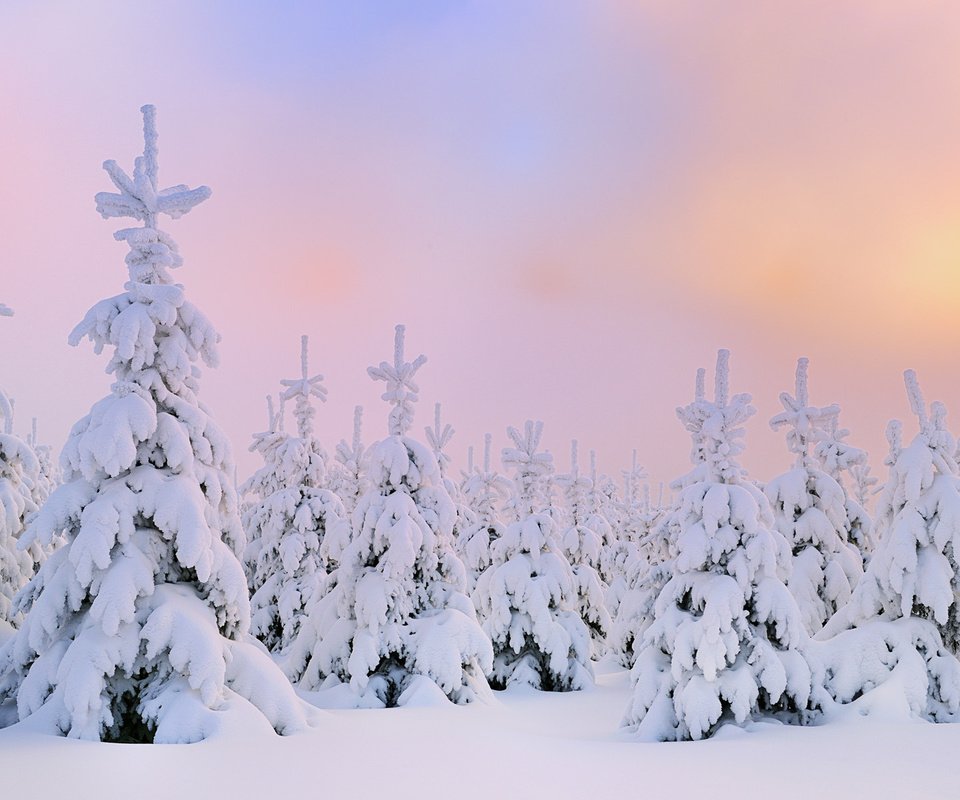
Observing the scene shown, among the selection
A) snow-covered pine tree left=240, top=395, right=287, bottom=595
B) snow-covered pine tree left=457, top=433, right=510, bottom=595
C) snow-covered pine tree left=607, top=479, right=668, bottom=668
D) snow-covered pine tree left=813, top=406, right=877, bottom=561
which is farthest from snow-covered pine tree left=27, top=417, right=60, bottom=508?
snow-covered pine tree left=813, top=406, right=877, bottom=561

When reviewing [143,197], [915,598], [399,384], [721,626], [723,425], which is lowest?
[721,626]

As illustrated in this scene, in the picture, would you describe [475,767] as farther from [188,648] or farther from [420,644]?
[420,644]

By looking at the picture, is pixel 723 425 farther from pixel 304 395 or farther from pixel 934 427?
pixel 304 395

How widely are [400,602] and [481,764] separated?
363 inches

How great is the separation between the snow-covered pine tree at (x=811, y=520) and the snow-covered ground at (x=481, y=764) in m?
9.91

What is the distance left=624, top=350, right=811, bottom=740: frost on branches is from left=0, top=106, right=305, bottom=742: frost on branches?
21.5ft

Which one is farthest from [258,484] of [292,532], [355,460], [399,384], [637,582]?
[637,582]

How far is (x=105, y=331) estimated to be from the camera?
1273 cm

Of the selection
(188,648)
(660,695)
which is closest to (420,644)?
(660,695)

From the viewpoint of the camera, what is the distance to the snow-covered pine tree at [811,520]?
24.0m

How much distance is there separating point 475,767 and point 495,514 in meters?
22.7

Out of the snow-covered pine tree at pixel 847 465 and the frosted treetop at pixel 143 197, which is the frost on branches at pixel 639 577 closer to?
the snow-covered pine tree at pixel 847 465

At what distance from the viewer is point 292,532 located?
1125 inches

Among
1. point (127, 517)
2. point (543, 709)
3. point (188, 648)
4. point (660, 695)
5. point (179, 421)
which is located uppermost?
point (179, 421)
